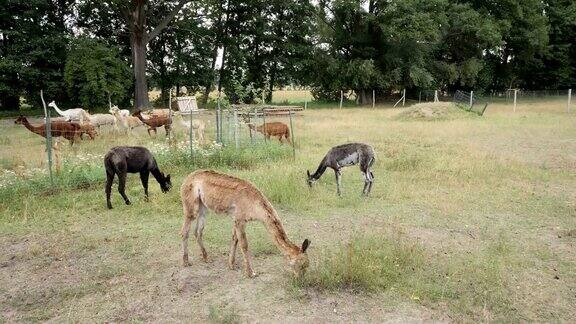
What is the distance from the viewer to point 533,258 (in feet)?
23.7

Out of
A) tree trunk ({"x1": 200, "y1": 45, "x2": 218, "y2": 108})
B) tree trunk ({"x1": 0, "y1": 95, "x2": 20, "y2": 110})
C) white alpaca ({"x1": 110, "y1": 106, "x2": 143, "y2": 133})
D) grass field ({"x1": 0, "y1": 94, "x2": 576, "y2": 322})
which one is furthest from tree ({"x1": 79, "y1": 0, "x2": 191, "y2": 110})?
grass field ({"x1": 0, "y1": 94, "x2": 576, "y2": 322})

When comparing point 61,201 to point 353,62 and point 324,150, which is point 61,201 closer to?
point 324,150

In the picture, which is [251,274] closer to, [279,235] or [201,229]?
[279,235]

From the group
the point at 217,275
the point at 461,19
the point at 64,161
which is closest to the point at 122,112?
the point at 64,161

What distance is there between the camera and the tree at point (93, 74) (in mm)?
28125

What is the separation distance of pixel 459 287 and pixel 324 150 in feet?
33.4

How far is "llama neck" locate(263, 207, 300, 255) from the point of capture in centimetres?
609

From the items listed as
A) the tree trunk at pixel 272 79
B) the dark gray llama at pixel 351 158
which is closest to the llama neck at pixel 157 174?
the dark gray llama at pixel 351 158

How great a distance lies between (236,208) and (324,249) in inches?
70.7

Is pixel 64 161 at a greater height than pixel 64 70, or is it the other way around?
pixel 64 70

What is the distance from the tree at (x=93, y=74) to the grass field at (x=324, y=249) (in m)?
15.2

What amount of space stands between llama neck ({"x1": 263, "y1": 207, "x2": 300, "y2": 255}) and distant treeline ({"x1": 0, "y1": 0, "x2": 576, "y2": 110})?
24740 mm

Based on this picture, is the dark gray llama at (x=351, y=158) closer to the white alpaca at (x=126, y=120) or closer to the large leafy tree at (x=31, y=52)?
the white alpaca at (x=126, y=120)

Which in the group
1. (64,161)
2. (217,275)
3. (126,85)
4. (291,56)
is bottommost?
(217,275)
